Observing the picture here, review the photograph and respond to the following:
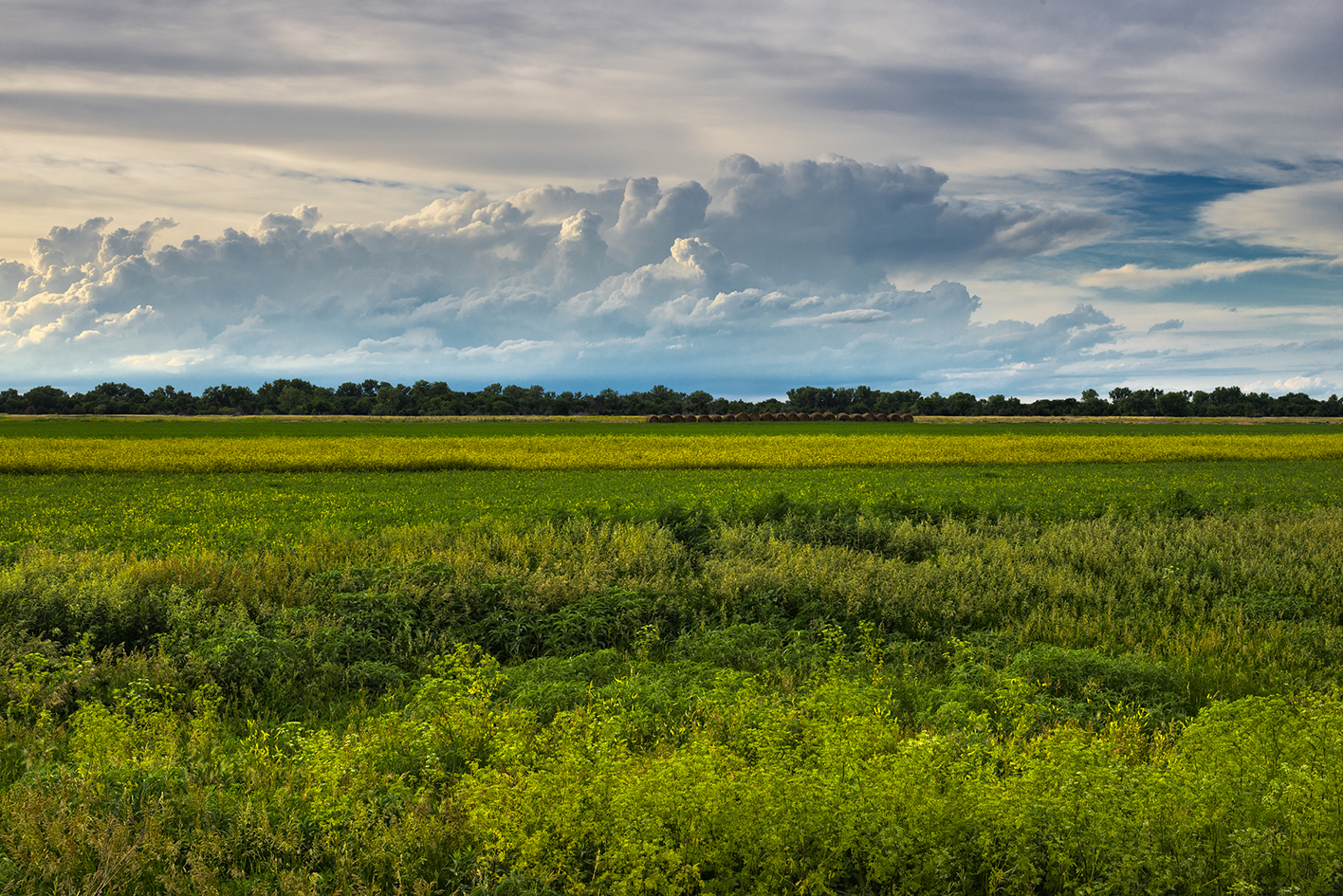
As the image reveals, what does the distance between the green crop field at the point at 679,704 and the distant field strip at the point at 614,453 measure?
20549mm

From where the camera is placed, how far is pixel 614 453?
54250 millimetres

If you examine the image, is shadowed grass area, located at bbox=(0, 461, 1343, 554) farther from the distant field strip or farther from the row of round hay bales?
the row of round hay bales

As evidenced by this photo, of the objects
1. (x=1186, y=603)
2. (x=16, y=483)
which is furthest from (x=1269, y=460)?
(x=16, y=483)

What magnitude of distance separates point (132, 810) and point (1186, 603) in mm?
16064

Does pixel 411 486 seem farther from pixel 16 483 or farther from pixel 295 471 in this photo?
pixel 16 483

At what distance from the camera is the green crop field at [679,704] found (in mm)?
5070

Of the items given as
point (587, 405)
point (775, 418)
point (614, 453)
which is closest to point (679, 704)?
point (614, 453)

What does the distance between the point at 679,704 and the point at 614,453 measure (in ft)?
151

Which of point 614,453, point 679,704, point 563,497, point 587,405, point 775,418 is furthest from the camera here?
point 587,405

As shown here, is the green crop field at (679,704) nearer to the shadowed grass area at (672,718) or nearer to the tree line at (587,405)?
the shadowed grass area at (672,718)

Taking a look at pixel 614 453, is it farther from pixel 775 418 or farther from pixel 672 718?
pixel 775 418

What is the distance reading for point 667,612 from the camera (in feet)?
43.2

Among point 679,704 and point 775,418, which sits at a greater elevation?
point 775,418

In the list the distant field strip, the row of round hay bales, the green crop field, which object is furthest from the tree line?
the green crop field
